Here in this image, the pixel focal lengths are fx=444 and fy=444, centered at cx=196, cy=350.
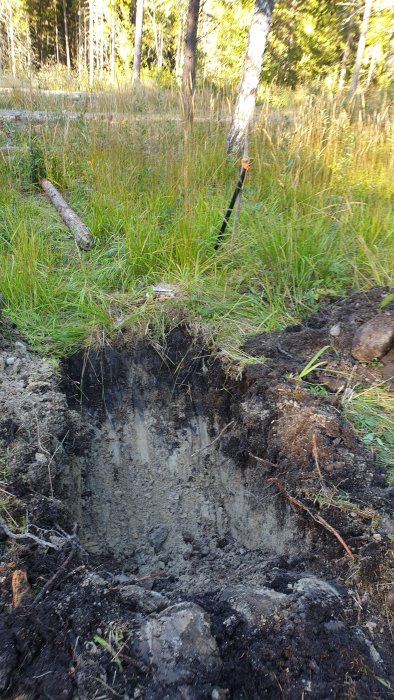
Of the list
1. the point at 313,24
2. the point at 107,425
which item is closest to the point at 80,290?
the point at 107,425

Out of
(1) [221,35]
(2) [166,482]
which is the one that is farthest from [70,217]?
(1) [221,35]

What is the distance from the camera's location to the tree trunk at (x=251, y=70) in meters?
4.88

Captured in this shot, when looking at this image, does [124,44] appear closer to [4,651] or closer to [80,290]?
[80,290]

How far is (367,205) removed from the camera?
10.7ft

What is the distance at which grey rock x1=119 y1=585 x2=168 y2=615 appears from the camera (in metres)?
1.39

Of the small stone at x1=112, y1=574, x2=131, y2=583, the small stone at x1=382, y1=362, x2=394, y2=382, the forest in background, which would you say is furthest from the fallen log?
the forest in background

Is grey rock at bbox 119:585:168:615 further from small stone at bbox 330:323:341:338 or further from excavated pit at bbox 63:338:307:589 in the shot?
small stone at bbox 330:323:341:338

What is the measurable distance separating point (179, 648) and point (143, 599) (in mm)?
224

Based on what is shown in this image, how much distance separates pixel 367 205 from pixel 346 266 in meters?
0.63

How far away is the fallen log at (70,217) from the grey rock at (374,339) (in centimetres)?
218

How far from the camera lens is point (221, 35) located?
15422 mm

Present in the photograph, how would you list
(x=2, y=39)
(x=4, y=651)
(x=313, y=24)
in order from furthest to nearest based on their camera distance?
(x=2, y=39) → (x=313, y=24) → (x=4, y=651)

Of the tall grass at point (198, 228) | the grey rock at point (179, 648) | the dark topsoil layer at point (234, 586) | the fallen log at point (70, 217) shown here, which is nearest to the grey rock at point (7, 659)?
the dark topsoil layer at point (234, 586)

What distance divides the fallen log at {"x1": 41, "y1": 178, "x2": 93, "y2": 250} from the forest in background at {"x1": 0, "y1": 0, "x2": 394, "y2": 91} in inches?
302
